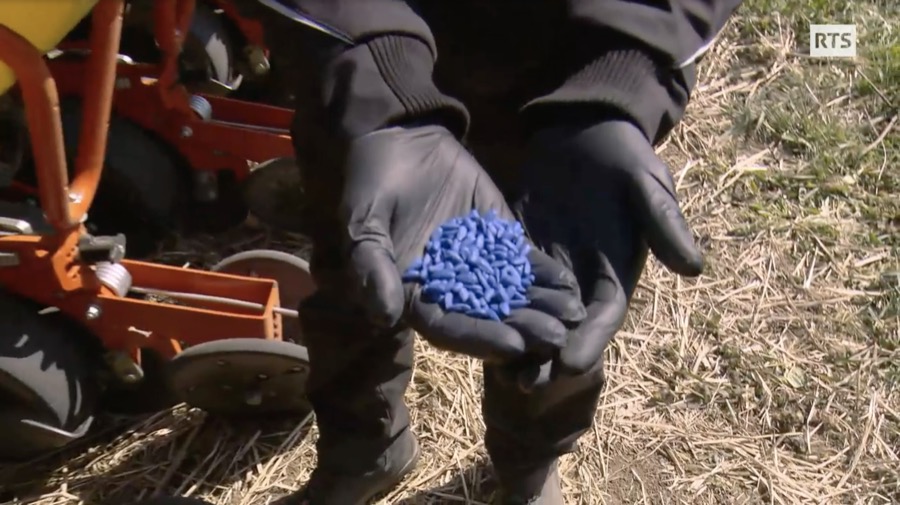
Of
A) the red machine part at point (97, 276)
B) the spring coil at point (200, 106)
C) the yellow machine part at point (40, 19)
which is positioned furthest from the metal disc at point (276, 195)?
the yellow machine part at point (40, 19)

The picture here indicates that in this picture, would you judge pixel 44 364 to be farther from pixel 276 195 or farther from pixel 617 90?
pixel 617 90

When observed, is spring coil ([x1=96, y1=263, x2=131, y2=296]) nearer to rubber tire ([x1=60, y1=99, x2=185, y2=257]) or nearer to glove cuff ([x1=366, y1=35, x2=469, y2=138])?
rubber tire ([x1=60, y1=99, x2=185, y2=257])

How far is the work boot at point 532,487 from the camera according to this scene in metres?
1.43

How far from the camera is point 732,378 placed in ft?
5.93

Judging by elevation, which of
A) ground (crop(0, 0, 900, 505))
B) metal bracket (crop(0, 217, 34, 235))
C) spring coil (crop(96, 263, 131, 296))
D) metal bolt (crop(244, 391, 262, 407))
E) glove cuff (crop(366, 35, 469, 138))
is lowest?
ground (crop(0, 0, 900, 505))

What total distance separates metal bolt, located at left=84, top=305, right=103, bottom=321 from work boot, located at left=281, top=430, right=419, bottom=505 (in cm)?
42

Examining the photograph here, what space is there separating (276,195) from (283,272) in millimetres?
293

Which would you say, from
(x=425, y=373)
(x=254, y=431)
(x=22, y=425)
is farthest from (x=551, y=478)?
(x=22, y=425)

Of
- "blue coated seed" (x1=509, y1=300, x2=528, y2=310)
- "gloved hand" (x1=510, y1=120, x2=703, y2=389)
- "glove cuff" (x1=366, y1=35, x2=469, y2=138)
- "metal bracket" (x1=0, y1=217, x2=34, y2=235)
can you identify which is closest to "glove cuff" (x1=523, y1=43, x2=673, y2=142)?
"gloved hand" (x1=510, y1=120, x2=703, y2=389)

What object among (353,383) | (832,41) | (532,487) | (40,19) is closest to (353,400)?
(353,383)

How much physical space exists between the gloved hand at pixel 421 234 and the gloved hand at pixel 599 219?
0.03m

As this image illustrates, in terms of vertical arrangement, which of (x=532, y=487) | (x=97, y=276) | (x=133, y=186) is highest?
(x=97, y=276)

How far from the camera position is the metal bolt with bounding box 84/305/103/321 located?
1.46 meters

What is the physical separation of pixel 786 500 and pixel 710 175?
0.86 metres
